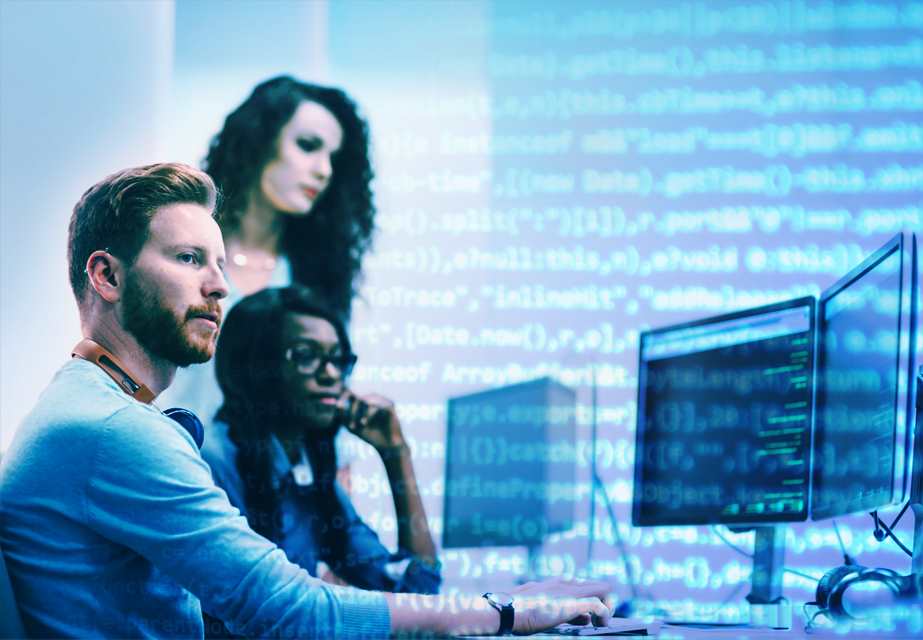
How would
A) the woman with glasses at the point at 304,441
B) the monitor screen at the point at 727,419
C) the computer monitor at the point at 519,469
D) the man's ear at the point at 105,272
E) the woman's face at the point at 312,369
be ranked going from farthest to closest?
1. the woman's face at the point at 312,369
2. the woman with glasses at the point at 304,441
3. the computer monitor at the point at 519,469
4. the monitor screen at the point at 727,419
5. the man's ear at the point at 105,272

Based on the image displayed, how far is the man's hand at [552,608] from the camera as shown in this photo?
1140mm

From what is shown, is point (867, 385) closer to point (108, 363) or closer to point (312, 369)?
point (108, 363)

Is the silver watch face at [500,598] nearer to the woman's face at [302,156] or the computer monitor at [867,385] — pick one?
the computer monitor at [867,385]

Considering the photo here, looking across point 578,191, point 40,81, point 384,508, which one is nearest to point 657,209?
point 578,191

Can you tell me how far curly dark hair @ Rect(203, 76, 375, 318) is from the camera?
7.13 feet

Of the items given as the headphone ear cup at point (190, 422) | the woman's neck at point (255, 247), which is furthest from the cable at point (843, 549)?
the woman's neck at point (255, 247)

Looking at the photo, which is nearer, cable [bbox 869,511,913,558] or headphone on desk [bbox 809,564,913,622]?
headphone on desk [bbox 809,564,913,622]

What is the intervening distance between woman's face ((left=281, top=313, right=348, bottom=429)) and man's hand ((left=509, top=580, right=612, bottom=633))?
3.16 feet

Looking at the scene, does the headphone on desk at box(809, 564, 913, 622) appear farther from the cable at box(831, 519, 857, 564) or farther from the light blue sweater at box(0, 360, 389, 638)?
the light blue sweater at box(0, 360, 389, 638)

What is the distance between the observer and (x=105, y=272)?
131 cm

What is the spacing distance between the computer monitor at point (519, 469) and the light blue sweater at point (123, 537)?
26.3 inches

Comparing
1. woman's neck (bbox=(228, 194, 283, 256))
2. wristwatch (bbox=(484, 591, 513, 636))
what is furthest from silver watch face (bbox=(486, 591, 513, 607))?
woman's neck (bbox=(228, 194, 283, 256))

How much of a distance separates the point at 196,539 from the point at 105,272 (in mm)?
458
